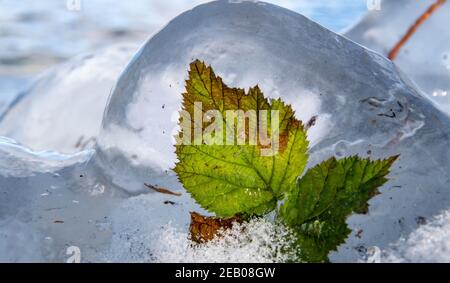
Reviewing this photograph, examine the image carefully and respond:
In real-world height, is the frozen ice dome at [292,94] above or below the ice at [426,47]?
below

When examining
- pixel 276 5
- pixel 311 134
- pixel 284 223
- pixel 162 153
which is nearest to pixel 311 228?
pixel 284 223

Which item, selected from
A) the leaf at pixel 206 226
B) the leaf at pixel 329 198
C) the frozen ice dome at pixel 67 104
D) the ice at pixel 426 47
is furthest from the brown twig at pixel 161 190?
the ice at pixel 426 47

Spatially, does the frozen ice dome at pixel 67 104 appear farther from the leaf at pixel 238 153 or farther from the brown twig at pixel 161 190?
the leaf at pixel 238 153

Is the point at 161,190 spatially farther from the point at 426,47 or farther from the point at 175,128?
the point at 426,47

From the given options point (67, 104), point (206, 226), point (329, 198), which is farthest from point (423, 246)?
point (67, 104)

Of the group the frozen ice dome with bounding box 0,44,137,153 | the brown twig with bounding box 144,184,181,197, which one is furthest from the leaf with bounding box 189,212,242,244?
the frozen ice dome with bounding box 0,44,137,153

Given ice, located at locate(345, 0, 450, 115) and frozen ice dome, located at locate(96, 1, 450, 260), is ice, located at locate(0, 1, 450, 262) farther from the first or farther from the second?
ice, located at locate(345, 0, 450, 115)

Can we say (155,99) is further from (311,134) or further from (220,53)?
(311,134)
